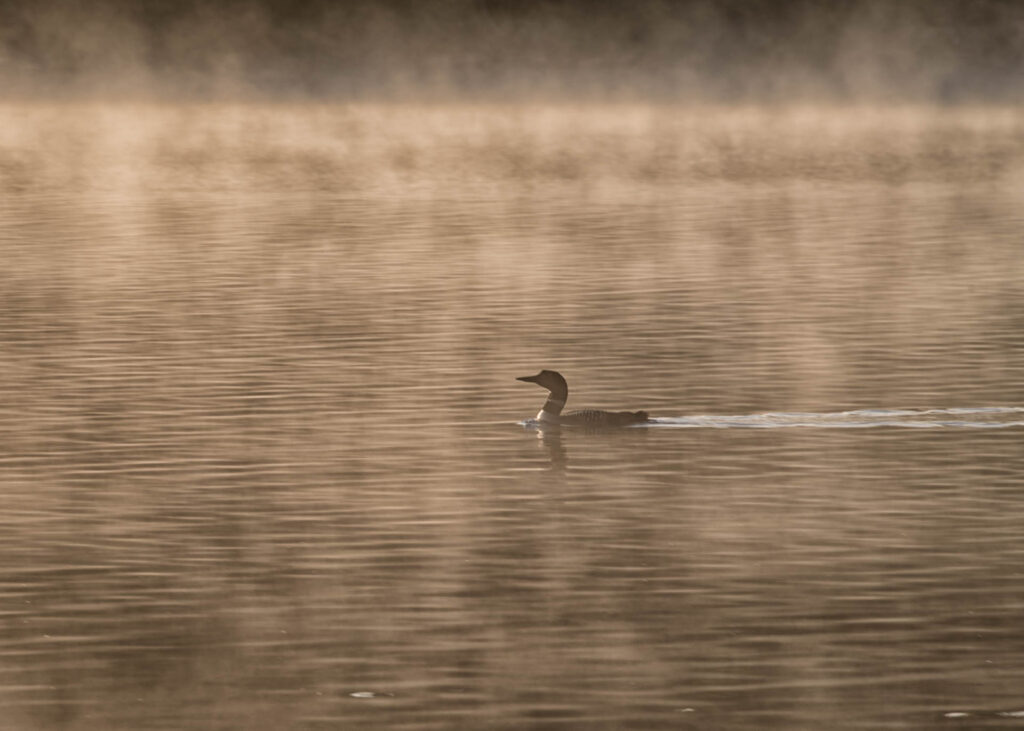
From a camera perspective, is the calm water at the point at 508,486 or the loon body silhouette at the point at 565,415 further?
→ the loon body silhouette at the point at 565,415

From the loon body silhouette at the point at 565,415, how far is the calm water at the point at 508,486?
0.54ft

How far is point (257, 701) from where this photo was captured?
52.8 feet

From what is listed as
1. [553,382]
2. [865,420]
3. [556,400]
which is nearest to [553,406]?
[556,400]

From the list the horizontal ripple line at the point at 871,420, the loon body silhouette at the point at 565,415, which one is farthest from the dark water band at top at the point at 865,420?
the loon body silhouette at the point at 565,415

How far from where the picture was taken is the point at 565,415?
26203 millimetres

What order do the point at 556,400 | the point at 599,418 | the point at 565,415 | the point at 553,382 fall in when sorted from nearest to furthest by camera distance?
the point at 599,418 → the point at 565,415 → the point at 556,400 → the point at 553,382

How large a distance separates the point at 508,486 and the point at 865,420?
4867mm

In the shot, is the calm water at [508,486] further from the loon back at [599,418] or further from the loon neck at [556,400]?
the loon neck at [556,400]

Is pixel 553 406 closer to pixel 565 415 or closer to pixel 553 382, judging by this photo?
pixel 565 415

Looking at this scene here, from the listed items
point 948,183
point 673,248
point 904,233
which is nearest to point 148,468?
point 673,248

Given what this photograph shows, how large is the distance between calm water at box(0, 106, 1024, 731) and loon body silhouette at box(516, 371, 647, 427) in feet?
0.54

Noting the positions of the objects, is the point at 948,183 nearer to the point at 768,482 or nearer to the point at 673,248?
the point at 673,248

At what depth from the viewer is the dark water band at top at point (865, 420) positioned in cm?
2589

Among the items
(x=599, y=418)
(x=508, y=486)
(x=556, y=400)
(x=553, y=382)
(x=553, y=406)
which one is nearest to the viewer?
(x=508, y=486)
